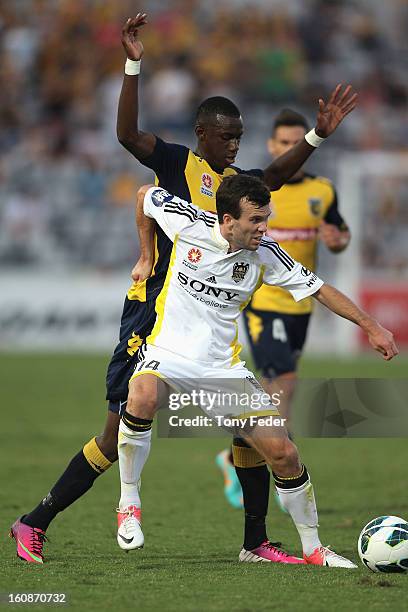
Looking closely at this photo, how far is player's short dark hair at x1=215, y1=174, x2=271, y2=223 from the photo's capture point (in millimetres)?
5688

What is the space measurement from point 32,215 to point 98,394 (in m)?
6.04

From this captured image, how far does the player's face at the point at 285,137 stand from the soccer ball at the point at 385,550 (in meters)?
3.64

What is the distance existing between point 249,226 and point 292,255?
10.8 ft

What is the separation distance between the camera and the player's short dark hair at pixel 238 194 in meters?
5.69

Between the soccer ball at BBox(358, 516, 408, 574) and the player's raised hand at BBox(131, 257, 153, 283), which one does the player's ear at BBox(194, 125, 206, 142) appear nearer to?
the player's raised hand at BBox(131, 257, 153, 283)

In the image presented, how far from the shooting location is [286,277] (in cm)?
589

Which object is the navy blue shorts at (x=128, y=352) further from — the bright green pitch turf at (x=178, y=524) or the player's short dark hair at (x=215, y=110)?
the player's short dark hair at (x=215, y=110)

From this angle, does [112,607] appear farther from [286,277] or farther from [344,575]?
[286,277]

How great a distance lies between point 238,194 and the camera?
5.70 m

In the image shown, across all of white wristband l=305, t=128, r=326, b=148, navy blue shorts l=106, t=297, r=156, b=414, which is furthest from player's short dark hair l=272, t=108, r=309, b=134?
navy blue shorts l=106, t=297, r=156, b=414

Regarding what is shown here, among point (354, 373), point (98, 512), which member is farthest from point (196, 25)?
point (98, 512)

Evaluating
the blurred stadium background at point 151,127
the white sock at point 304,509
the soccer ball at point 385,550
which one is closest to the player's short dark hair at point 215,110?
the white sock at point 304,509

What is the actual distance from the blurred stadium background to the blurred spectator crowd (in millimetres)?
27

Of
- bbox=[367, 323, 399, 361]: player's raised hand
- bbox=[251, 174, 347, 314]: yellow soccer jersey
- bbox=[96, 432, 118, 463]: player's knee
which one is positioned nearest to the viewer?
bbox=[367, 323, 399, 361]: player's raised hand
